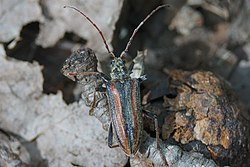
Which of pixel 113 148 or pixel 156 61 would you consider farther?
pixel 156 61

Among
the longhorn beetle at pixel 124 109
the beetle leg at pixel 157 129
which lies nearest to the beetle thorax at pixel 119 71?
the longhorn beetle at pixel 124 109

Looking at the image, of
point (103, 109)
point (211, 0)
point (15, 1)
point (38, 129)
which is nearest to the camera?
point (103, 109)

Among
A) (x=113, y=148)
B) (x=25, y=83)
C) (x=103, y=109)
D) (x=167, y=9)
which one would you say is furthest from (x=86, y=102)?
(x=167, y=9)

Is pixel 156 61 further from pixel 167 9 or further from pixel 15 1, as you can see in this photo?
pixel 15 1

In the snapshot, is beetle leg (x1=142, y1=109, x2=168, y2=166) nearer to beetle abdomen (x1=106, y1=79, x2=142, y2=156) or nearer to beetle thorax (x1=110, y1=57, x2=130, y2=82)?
beetle abdomen (x1=106, y1=79, x2=142, y2=156)

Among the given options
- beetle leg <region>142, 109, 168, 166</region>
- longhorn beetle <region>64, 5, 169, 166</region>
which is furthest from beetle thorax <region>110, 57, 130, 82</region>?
beetle leg <region>142, 109, 168, 166</region>

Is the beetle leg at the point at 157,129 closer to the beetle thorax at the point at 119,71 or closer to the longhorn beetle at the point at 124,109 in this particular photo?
the longhorn beetle at the point at 124,109

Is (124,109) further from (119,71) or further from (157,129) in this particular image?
(119,71)

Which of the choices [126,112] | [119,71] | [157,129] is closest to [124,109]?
[126,112]
